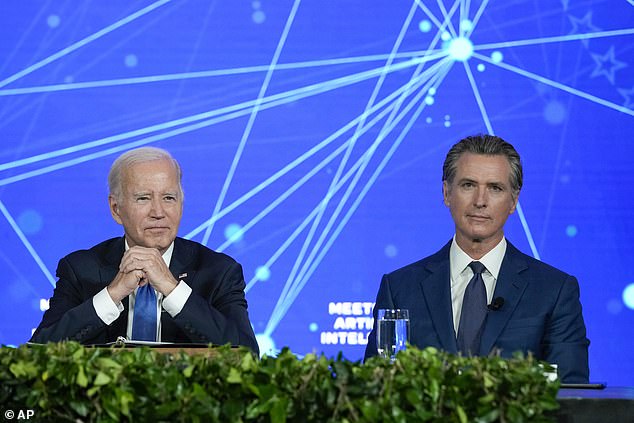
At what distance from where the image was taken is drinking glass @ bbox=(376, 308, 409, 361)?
307 centimetres

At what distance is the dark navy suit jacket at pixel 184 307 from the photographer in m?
3.61

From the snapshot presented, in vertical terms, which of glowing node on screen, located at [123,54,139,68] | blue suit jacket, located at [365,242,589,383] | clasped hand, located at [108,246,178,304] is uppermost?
glowing node on screen, located at [123,54,139,68]

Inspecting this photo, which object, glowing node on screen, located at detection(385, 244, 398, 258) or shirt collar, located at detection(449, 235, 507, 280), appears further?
glowing node on screen, located at detection(385, 244, 398, 258)

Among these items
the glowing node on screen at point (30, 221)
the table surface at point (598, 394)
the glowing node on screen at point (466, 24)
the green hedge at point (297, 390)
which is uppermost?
the glowing node on screen at point (466, 24)

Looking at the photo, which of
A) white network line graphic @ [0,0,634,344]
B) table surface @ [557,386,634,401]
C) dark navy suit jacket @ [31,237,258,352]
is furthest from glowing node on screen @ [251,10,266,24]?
table surface @ [557,386,634,401]

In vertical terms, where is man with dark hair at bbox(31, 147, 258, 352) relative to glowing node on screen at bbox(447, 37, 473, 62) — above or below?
below

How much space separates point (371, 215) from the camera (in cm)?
487

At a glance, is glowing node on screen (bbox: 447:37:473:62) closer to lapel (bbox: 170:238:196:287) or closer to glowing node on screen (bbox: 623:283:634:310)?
glowing node on screen (bbox: 623:283:634:310)

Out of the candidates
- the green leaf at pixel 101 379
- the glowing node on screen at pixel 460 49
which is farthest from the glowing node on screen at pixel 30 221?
the green leaf at pixel 101 379

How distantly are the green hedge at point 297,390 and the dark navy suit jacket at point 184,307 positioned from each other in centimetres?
159

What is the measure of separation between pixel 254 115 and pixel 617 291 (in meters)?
2.00

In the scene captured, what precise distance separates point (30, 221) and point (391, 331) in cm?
240

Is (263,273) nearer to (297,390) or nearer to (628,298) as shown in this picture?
(628,298)

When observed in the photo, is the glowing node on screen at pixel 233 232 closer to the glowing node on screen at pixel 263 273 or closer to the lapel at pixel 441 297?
the glowing node on screen at pixel 263 273
